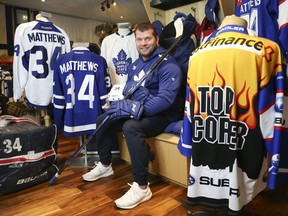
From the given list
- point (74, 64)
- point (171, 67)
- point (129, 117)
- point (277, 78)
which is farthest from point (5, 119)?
point (277, 78)

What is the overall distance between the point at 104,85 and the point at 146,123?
69cm

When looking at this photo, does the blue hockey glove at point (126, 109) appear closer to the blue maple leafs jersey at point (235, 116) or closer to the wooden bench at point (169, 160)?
the wooden bench at point (169, 160)

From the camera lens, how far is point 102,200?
1.60 m

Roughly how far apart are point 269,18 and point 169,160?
1131mm

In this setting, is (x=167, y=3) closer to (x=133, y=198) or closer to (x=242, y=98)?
(x=242, y=98)

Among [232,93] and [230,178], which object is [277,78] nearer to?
[232,93]

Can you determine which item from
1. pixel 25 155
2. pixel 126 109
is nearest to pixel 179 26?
pixel 126 109

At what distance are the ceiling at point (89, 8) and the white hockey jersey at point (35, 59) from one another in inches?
142

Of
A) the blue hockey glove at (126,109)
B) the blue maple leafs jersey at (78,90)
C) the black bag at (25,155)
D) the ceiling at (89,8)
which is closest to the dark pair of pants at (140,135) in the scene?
the blue hockey glove at (126,109)

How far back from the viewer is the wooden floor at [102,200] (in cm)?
145

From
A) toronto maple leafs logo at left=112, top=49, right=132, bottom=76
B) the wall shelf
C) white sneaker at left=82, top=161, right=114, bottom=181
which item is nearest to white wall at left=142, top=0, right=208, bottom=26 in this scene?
the wall shelf

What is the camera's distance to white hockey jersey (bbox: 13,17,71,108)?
6.75 ft

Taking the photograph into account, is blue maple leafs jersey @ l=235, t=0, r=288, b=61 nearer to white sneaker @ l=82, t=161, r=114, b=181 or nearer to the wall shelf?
the wall shelf

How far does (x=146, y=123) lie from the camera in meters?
1.62
